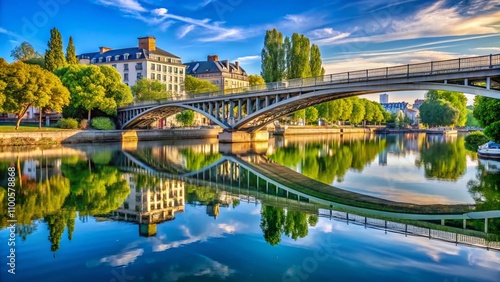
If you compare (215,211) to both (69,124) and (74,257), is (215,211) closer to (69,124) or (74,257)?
(74,257)

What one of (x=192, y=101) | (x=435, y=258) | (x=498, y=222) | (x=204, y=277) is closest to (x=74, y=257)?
(x=204, y=277)

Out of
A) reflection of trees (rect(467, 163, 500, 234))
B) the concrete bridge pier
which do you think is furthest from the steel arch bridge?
reflection of trees (rect(467, 163, 500, 234))

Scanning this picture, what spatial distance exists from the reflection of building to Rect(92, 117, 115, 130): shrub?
38.8 m

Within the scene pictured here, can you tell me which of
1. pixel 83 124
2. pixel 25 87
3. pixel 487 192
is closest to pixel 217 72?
pixel 83 124

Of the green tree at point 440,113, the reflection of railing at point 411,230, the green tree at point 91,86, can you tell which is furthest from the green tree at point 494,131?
the green tree at point 440,113

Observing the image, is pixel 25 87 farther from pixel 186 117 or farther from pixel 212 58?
pixel 212 58

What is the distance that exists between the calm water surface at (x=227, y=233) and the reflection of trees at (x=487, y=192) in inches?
2.0

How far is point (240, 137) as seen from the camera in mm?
50438

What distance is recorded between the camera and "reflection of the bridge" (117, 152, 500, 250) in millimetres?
11562

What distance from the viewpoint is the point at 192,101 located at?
174 feet

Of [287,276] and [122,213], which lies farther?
[122,213]

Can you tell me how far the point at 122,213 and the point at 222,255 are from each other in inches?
222

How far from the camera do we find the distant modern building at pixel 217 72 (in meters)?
103

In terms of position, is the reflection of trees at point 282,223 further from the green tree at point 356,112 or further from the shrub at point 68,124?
the green tree at point 356,112
